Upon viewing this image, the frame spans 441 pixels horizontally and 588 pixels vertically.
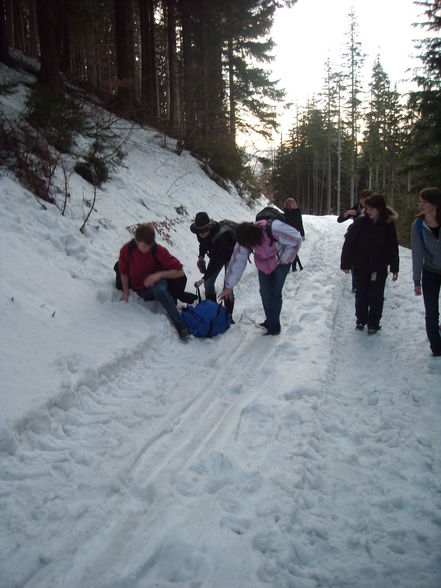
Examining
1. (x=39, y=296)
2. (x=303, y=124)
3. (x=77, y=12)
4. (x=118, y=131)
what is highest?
(x=303, y=124)

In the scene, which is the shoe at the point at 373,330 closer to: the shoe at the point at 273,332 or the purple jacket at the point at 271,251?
the shoe at the point at 273,332

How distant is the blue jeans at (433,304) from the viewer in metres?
4.69

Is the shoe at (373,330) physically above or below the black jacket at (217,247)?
below

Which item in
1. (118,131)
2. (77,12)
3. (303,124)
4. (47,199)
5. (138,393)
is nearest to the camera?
(138,393)

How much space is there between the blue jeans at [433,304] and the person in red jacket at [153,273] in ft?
10.9

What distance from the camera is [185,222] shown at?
10742mm

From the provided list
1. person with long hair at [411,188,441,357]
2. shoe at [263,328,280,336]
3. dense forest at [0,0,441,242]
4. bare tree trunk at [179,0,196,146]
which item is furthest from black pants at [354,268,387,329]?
bare tree trunk at [179,0,196,146]

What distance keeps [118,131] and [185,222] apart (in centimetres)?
537

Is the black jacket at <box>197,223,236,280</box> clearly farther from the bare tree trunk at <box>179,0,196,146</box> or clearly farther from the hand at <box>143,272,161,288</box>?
the bare tree trunk at <box>179,0,196,146</box>

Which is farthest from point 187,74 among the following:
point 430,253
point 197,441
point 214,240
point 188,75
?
point 197,441

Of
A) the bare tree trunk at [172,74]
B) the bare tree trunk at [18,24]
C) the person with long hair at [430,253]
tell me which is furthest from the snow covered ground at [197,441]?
the bare tree trunk at [18,24]

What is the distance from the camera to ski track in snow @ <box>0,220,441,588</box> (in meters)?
2.18

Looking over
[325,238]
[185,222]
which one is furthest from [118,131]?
[325,238]

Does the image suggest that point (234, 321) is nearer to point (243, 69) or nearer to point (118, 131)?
point (118, 131)
